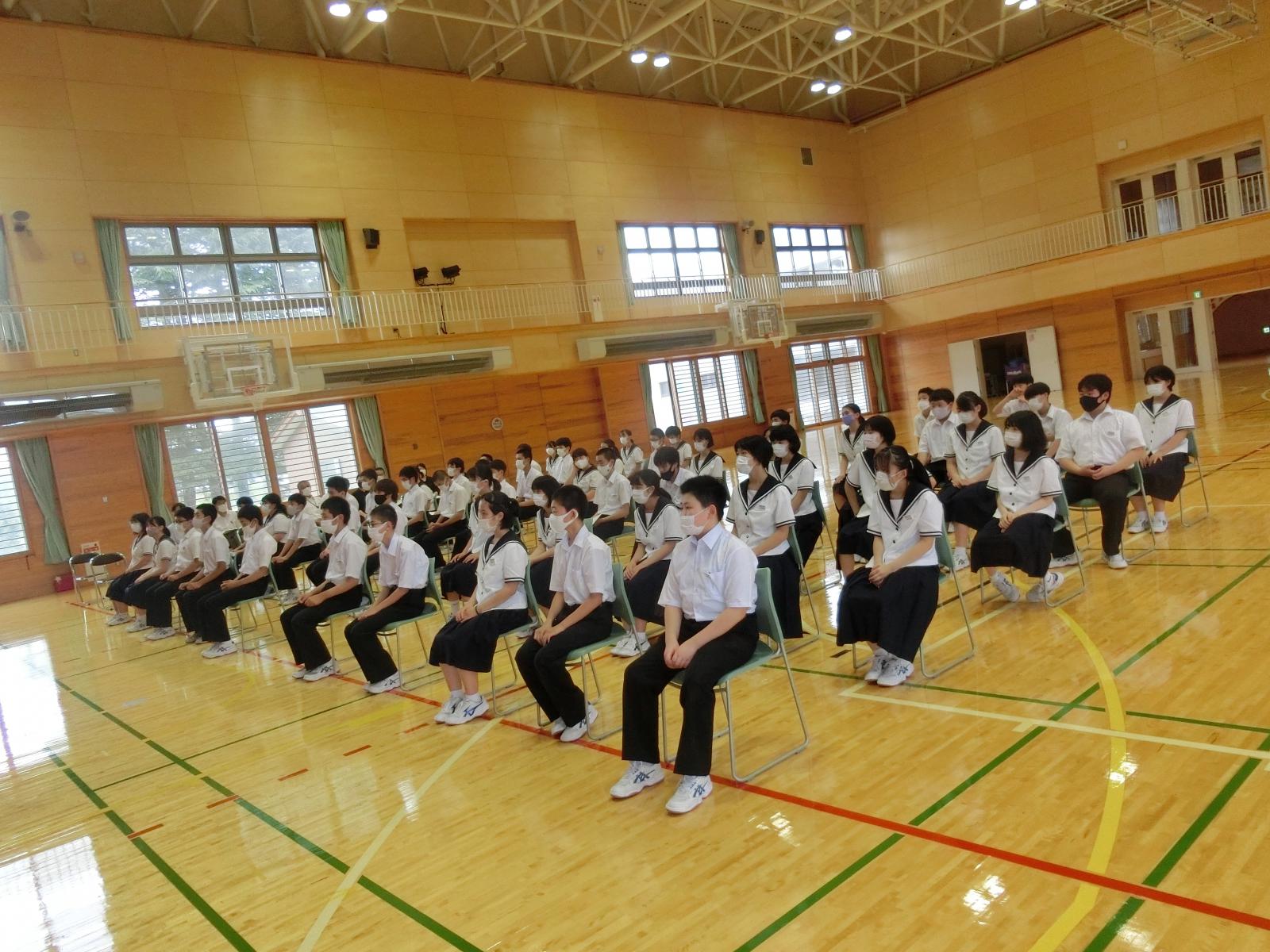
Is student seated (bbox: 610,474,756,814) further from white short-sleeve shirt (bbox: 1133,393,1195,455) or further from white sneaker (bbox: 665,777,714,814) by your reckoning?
white short-sleeve shirt (bbox: 1133,393,1195,455)

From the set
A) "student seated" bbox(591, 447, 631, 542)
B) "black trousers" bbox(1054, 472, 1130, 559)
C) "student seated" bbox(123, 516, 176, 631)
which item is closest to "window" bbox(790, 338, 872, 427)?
"student seated" bbox(591, 447, 631, 542)

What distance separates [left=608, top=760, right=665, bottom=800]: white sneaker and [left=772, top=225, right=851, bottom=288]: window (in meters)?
22.9

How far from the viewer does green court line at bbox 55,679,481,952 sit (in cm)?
328

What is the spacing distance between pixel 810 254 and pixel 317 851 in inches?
985

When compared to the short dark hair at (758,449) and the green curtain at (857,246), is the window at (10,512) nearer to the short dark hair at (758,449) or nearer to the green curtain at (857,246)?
the short dark hair at (758,449)

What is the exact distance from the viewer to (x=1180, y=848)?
2986 millimetres

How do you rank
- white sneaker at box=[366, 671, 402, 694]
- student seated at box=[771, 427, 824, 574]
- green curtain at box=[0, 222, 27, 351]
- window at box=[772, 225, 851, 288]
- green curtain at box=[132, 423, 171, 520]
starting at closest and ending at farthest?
white sneaker at box=[366, 671, 402, 694] → student seated at box=[771, 427, 824, 574] → green curtain at box=[0, 222, 27, 351] → green curtain at box=[132, 423, 171, 520] → window at box=[772, 225, 851, 288]

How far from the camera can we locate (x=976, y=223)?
24844 millimetres

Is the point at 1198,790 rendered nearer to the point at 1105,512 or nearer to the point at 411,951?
the point at 411,951

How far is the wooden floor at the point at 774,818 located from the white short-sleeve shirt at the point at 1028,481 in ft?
2.37

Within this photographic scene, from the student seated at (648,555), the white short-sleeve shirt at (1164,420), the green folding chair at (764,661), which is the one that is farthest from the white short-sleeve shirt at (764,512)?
the white short-sleeve shirt at (1164,420)

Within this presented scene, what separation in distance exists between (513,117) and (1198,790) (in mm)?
20785

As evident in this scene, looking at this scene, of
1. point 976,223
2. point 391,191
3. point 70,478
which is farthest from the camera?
point 976,223

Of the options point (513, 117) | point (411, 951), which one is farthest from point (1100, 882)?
point (513, 117)
